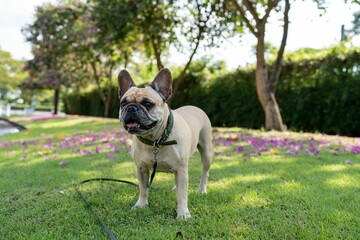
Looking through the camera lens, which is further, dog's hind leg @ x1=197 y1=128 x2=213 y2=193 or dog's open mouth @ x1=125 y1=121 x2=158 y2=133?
dog's hind leg @ x1=197 y1=128 x2=213 y2=193

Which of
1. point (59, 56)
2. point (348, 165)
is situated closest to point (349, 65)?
point (348, 165)

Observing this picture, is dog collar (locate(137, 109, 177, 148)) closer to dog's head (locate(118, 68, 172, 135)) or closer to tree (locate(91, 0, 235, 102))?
dog's head (locate(118, 68, 172, 135))

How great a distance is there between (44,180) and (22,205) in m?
1.19

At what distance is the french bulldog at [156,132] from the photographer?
3027 mm

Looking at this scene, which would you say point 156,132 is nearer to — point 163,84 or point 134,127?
point 134,127

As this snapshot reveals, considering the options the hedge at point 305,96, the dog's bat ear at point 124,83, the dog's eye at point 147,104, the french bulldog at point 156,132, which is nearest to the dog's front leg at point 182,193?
the french bulldog at point 156,132

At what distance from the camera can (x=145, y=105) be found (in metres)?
3.09

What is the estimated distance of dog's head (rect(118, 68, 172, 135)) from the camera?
2986 mm

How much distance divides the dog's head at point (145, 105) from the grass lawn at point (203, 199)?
909 millimetres

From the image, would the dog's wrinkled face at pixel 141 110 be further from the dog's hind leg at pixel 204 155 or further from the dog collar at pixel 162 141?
the dog's hind leg at pixel 204 155

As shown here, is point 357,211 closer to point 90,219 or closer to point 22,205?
point 90,219

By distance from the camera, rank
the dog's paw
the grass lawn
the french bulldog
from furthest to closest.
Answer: the dog's paw, the french bulldog, the grass lawn

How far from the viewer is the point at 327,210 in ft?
10.9

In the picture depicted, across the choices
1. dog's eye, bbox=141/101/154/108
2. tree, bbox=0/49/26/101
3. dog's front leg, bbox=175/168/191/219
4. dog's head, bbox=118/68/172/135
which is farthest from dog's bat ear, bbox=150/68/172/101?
tree, bbox=0/49/26/101
